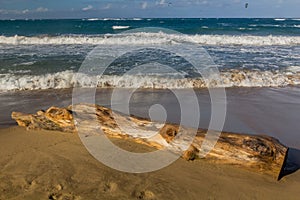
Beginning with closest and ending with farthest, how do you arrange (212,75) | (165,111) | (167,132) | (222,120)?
1. (167,132)
2. (222,120)
3. (165,111)
4. (212,75)

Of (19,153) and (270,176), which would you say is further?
(19,153)

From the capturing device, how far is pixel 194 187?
327 centimetres

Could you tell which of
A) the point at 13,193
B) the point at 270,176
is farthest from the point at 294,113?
the point at 13,193

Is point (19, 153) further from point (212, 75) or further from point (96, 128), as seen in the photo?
point (212, 75)

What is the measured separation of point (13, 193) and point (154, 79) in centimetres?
623

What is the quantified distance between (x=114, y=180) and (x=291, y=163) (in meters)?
2.26

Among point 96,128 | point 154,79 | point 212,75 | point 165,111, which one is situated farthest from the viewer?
point 212,75

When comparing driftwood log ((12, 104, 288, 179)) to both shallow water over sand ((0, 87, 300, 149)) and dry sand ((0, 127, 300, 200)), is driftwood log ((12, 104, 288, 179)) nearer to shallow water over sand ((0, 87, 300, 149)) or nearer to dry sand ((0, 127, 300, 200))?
dry sand ((0, 127, 300, 200))

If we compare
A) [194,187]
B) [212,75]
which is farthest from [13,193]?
[212,75]

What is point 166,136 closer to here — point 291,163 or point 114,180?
point 114,180

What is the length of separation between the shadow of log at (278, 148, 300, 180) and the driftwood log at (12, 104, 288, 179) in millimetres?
188

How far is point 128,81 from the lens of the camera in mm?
8867

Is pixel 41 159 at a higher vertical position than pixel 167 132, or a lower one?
lower

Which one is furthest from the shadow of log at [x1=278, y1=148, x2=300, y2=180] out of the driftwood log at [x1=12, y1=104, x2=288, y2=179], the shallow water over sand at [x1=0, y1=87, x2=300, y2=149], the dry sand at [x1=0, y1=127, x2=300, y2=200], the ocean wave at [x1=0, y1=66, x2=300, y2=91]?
the ocean wave at [x1=0, y1=66, x2=300, y2=91]
